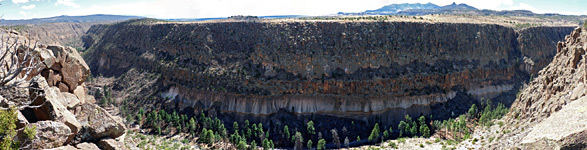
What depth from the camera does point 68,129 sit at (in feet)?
64.0

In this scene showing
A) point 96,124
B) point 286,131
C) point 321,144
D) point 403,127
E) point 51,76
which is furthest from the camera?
point 403,127

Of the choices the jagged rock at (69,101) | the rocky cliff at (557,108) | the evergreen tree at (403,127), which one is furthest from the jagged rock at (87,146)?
the evergreen tree at (403,127)

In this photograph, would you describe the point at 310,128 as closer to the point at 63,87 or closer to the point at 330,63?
the point at 330,63

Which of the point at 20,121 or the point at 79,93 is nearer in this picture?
the point at 20,121

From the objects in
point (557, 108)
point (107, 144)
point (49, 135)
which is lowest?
point (557, 108)

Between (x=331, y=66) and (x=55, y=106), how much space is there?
6230cm

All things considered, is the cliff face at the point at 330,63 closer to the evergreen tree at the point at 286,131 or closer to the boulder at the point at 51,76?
the evergreen tree at the point at 286,131

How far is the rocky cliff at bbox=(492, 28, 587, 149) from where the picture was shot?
27130 mm

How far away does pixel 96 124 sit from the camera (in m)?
21.9

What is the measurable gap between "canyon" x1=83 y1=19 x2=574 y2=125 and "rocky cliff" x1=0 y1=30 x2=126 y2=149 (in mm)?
49062

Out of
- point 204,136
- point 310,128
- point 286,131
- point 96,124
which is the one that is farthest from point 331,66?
point 96,124

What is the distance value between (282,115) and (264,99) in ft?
16.9

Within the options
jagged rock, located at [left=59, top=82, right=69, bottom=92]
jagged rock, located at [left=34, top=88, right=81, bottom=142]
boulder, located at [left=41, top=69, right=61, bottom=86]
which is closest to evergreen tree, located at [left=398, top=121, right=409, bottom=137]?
jagged rock, located at [left=59, top=82, right=69, bottom=92]

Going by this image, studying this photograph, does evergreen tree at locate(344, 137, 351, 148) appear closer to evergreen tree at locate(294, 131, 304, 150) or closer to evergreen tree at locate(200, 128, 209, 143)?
evergreen tree at locate(294, 131, 304, 150)
